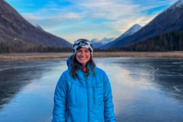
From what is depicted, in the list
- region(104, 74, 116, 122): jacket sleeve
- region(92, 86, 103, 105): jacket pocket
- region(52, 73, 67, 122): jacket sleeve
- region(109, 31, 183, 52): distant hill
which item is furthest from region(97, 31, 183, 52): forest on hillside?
region(52, 73, 67, 122): jacket sleeve

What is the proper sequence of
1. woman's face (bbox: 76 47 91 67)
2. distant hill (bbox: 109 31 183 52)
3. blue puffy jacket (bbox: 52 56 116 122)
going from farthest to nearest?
distant hill (bbox: 109 31 183 52)
woman's face (bbox: 76 47 91 67)
blue puffy jacket (bbox: 52 56 116 122)

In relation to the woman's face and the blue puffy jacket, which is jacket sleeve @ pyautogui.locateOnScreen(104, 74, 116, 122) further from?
the woman's face

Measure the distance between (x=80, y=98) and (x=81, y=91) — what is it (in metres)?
0.10

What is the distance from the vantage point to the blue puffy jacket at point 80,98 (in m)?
2.75

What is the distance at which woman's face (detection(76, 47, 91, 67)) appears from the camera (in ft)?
9.38

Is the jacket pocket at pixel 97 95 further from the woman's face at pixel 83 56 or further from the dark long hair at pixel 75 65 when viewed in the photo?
the woman's face at pixel 83 56

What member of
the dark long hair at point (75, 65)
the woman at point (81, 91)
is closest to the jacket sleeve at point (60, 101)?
the woman at point (81, 91)

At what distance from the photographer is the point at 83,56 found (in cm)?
286

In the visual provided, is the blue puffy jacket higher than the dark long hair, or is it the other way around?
the dark long hair

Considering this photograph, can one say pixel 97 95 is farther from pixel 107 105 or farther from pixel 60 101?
pixel 60 101

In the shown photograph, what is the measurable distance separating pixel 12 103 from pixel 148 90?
6.77m

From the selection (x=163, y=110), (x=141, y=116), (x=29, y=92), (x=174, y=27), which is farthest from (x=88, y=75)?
(x=174, y=27)

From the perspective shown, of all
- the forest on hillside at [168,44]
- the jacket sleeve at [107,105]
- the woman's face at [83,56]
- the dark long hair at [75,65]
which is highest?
the forest on hillside at [168,44]

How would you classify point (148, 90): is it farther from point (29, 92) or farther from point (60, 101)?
point (60, 101)
